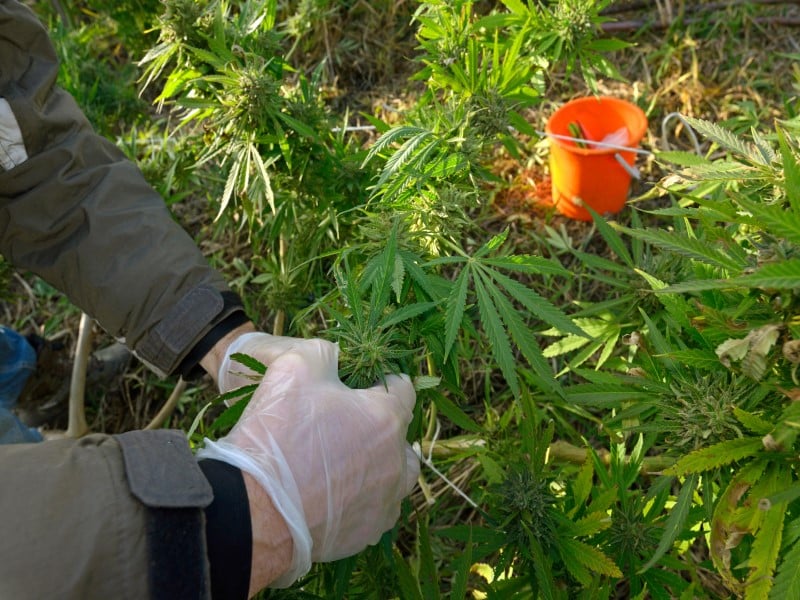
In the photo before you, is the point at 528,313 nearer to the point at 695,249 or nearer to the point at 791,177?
the point at 695,249

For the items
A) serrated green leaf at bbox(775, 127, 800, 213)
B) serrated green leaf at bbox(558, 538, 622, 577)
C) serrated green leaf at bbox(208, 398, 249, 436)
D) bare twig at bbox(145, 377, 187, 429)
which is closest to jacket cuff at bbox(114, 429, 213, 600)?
serrated green leaf at bbox(208, 398, 249, 436)

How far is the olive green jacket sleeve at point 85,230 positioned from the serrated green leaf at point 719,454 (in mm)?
1004

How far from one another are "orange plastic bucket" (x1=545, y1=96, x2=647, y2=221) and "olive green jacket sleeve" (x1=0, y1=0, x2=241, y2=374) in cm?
120

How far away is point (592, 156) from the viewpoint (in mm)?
2127

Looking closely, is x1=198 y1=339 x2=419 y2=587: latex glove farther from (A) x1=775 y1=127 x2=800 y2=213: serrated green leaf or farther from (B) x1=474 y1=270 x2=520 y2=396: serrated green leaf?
(A) x1=775 y1=127 x2=800 y2=213: serrated green leaf

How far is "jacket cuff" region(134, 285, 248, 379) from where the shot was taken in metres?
1.50

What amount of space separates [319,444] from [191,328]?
557 millimetres

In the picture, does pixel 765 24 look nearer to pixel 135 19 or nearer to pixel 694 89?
pixel 694 89

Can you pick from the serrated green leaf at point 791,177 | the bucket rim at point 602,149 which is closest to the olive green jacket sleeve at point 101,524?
the serrated green leaf at point 791,177

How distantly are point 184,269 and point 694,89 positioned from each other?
6.38 feet

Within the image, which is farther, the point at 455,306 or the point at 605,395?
the point at 605,395

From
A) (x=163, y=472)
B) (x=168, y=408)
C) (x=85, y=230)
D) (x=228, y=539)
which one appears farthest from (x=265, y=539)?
(x=168, y=408)

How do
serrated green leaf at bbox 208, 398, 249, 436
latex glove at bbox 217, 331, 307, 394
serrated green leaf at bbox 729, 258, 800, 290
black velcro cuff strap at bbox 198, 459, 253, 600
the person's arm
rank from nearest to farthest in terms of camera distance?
1. serrated green leaf at bbox 729, 258, 800, 290
2. the person's arm
3. black velcro cuff strap at bbox 198, 459, 253, 600
4. serrated green leaf at bbox 208, 398, 249, 436
5. latex glove at bbox 217, 331, 307, 394

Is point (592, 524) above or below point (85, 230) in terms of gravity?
Answer: below
